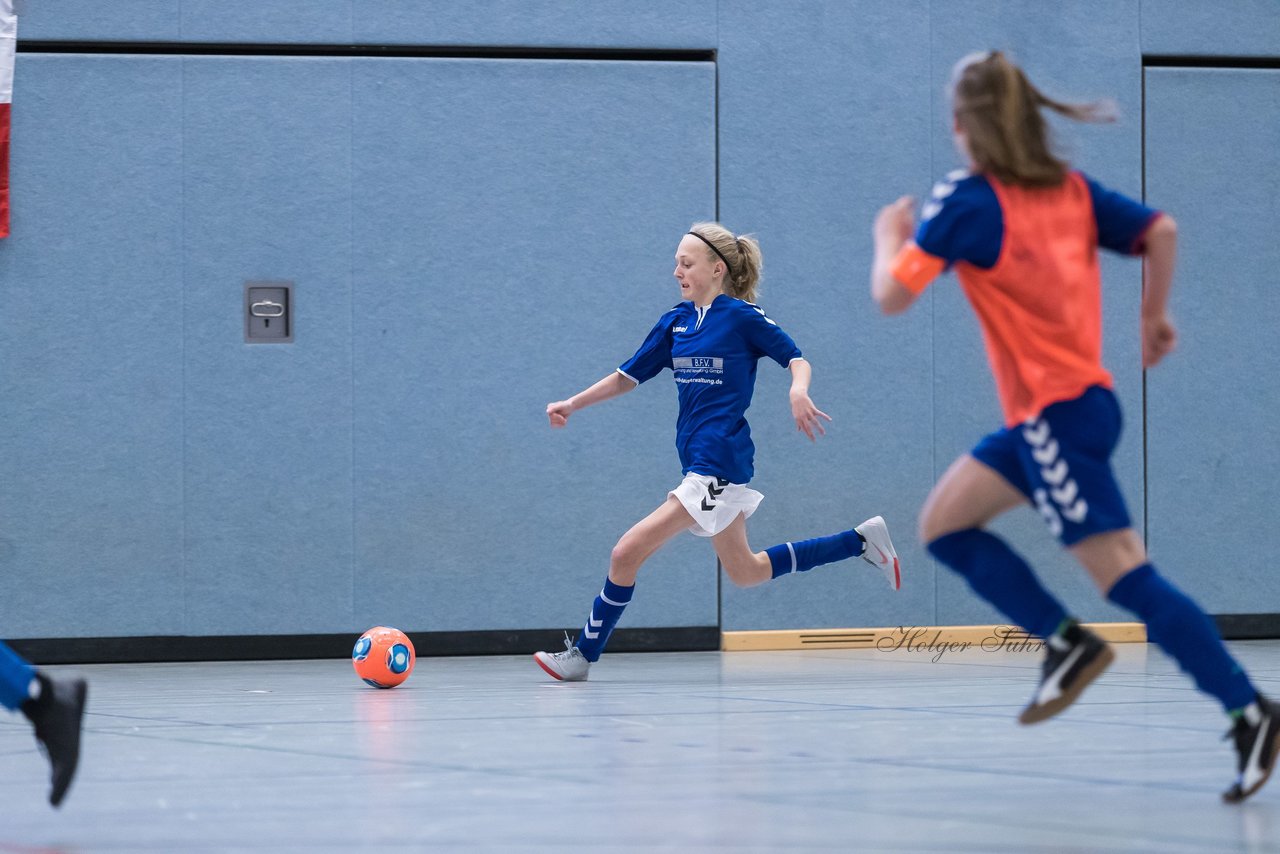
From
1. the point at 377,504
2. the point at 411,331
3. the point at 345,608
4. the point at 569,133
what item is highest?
the point at 569,133

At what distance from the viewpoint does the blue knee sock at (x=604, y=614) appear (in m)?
6.51

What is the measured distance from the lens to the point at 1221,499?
9.30m

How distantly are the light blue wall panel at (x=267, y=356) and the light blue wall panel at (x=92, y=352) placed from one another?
0.12 m

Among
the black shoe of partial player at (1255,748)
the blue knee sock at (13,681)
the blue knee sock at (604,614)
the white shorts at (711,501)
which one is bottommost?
the blue knee sock at (604,614)

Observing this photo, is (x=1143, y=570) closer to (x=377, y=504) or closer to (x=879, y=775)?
(x=879, y=775)

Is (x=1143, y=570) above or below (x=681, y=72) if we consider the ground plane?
below

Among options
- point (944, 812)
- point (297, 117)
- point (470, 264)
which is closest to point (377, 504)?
point (470, 264)

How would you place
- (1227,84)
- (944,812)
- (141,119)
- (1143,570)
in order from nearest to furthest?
(944,812)
(1143,570)
(141,119)
(1227,84)

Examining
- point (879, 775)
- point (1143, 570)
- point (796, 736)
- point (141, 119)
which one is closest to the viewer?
point (1143, 570)

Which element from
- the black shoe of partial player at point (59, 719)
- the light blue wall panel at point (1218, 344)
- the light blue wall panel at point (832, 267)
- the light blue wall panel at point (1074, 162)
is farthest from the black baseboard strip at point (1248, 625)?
the black shoe of partial player at point (59, 719)

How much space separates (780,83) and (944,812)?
6.43 meters

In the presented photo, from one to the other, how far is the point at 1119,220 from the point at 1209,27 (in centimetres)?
644

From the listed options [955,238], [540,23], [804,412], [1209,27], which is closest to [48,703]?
[955,238]

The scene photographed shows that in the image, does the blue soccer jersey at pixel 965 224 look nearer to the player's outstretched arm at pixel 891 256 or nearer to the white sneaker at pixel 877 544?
the player's outstretched arm at pixel 891 256
